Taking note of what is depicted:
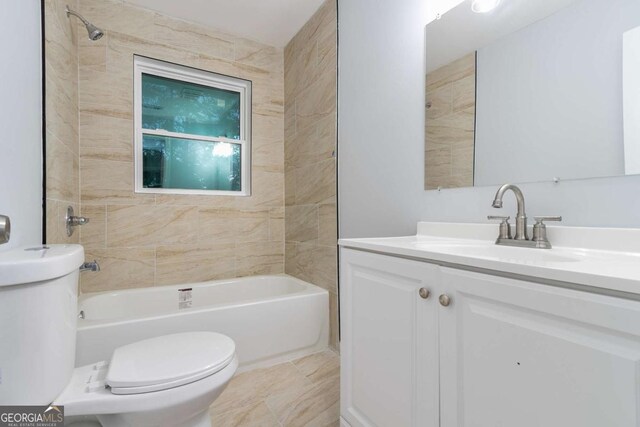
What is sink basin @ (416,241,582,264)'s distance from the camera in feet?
2.67

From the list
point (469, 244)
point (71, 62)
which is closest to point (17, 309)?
point (469, 244)

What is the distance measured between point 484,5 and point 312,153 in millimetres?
1382

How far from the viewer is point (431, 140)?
139cm

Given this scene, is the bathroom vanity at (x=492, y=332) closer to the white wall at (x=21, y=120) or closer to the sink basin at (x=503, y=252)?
the sink basin at (x=503, y=252)

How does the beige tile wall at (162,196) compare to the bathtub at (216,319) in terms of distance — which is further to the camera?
the beige tile wall at (162,196)

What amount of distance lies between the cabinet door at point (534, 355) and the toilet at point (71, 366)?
29.1 inches

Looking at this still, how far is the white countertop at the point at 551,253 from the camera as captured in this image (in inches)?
20.4

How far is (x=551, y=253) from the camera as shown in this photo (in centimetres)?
90

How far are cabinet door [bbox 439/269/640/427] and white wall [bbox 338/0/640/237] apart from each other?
0.55 metres

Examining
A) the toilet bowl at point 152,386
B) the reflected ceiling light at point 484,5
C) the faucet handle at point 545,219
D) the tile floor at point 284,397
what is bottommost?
the tile floor at point 284,397

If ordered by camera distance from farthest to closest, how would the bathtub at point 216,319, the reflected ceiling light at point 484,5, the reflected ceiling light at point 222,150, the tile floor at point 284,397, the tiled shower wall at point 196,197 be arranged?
the reflected ceiling light at point 222,150 → the tiled shower wall at point 196,197 → the bathtub at point 216,319 → the tile floor at point 284,397 → the reflected ceiling light at point 484,5

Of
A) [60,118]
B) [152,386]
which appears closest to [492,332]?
[152,386]

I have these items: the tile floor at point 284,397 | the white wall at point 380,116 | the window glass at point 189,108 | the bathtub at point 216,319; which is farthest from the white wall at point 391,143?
the window glass at point 189,108

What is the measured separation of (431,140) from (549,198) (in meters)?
0.55
